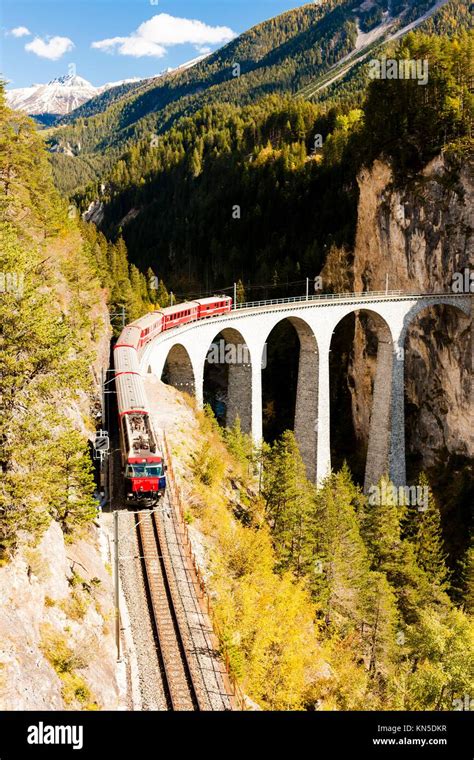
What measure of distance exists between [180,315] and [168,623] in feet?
89.5

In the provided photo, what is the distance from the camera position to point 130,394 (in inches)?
1036

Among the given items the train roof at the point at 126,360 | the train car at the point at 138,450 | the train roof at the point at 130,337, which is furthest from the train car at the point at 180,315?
the train car at the point at 138,450

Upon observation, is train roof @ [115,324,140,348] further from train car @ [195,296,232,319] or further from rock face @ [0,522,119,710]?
rock face @ [0,522,119,710]

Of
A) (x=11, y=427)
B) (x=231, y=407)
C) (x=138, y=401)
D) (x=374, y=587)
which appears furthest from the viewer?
(x=231, y=407)

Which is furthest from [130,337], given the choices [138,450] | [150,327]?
[138,450]

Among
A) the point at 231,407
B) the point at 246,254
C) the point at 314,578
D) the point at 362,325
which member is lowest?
the point at 314,578

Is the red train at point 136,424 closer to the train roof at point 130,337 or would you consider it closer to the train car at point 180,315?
the train roof at point 130,337

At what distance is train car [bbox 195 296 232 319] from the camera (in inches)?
1646

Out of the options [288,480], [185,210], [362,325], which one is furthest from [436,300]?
[185,210]

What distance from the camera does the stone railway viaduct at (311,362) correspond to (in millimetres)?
38438
